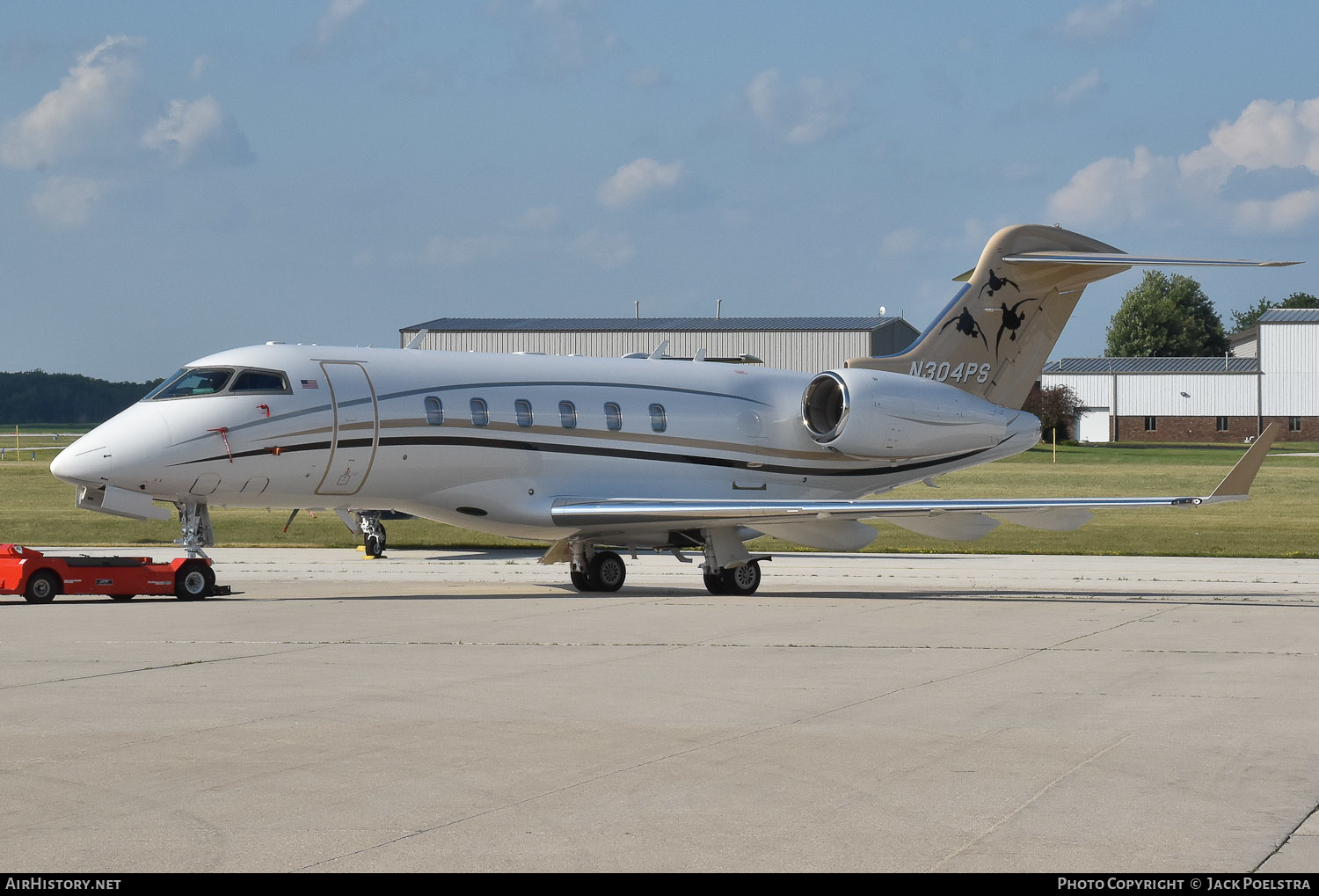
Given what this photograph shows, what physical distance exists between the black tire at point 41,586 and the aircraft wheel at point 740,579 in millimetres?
9267

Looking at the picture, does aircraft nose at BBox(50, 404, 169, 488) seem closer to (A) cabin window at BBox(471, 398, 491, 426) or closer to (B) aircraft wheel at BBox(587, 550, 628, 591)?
(A) cabin window at BBox(471, 398, 491, 426)

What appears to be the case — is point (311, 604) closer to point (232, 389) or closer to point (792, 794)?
point (232, 389)

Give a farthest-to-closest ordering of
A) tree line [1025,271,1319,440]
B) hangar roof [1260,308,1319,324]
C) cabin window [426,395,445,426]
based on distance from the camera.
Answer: tree line [1025,271,1319,440], hangar roof [1260,308,1319,324], cabin window [426,395,445,426]

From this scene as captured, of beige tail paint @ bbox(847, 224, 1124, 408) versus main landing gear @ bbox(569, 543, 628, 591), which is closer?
main landing gear @ bbox(569, 543, 628, 591)

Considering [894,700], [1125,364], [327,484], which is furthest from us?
[1125,364]

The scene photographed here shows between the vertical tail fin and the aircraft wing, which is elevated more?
A: the vertical tail fin

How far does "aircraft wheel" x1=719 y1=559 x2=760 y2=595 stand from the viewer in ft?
72.9

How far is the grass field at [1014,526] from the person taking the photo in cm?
3375

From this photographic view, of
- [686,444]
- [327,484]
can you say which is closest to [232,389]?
[327,484]

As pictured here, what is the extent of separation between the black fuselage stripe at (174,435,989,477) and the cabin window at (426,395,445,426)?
0.22 m

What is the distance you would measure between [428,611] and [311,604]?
1.94m

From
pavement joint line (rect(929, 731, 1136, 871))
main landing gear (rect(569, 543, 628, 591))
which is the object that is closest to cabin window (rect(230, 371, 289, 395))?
main landing gear (rect(569, 543, 628, 591))

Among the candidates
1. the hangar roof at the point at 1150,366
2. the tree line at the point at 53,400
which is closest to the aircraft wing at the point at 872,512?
the hangar roof at the point at 1150,366

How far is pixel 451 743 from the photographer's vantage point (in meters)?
9.55
